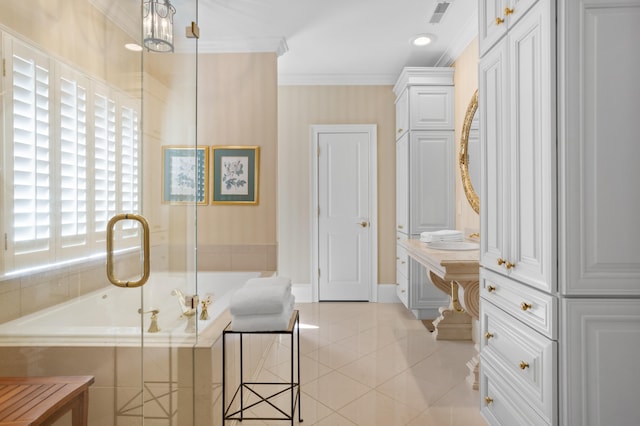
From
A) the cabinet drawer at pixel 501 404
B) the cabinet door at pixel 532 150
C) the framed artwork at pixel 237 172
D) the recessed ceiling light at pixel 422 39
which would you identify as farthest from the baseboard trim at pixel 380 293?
the cabinet door at pixel 532 150

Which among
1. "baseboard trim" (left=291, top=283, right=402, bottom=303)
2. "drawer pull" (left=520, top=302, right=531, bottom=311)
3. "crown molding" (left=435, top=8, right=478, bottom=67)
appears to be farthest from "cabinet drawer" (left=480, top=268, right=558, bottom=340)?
"baseboard trim" (left=291, top=283, right=402, bottom=303)

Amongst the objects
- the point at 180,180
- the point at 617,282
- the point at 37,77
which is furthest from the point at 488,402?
the point at 37,77

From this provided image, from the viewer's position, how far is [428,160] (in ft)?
12.2

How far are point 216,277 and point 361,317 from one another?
5.23 feet

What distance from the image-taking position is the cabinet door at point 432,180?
146 inches

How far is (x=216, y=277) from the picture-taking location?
310cm

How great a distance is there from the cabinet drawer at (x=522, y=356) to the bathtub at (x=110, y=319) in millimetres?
1236

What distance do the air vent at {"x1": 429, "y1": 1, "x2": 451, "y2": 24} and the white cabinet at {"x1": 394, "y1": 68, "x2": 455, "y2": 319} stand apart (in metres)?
0.62

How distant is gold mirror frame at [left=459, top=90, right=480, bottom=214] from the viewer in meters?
3.13

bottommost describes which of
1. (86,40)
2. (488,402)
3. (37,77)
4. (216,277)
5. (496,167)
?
(488,402)

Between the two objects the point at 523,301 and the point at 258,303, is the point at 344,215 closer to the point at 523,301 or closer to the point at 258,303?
the point at 258,303

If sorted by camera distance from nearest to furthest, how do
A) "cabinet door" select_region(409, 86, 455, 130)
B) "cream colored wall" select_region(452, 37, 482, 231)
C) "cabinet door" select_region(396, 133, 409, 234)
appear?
"cream colored wall" select_region(452, 37, 482, 231), "cabinet door" select_region(409, 86, 455, 130), "cabinet door" select_region(396, 133, 409, 234)

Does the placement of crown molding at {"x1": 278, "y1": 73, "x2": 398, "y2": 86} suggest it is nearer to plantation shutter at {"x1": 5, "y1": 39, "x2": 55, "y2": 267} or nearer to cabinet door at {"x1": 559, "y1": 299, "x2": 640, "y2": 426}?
plantation shutter at {"x1": 5, "y1": 39, "x2": 55, "y2": 267}

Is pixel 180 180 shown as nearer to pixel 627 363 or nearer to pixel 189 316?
pixel 189 316
